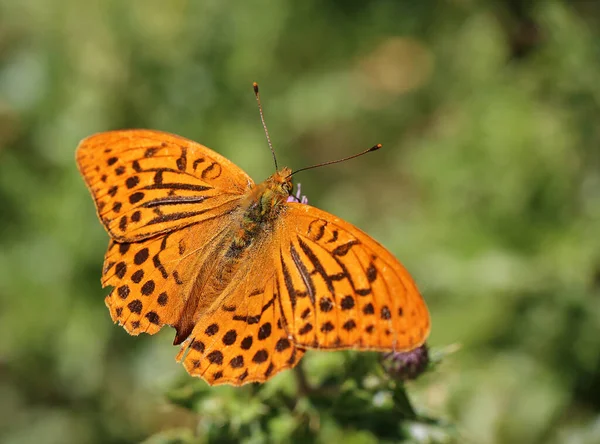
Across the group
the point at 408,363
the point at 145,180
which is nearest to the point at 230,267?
the point at 145,180

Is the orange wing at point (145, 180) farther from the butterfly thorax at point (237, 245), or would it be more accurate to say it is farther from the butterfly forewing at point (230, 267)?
the butterfly thorax at point (237, 245)

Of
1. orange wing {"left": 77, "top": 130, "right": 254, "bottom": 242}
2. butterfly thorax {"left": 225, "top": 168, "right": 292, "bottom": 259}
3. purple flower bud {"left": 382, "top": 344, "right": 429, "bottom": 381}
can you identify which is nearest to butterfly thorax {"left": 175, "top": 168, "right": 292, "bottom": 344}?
butterfly thorax {"left": 225, "top": 168, "right": 292, "bottom": 259}

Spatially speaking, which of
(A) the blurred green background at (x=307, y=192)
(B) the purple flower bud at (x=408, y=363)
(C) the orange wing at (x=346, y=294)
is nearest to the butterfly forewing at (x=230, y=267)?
(C) the orange wing at (x=346, y=294)

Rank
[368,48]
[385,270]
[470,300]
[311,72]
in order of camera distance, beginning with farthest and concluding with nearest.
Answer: [368,48] → [311,72] → [470,300] → [385,270]

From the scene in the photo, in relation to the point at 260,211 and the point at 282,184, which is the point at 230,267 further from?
the point at 282,184

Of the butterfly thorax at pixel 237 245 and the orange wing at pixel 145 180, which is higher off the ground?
the orange wing at pixel 145 180

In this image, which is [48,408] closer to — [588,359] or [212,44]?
[212,44]

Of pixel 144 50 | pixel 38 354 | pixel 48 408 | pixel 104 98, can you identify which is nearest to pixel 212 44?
pixel 144 50
